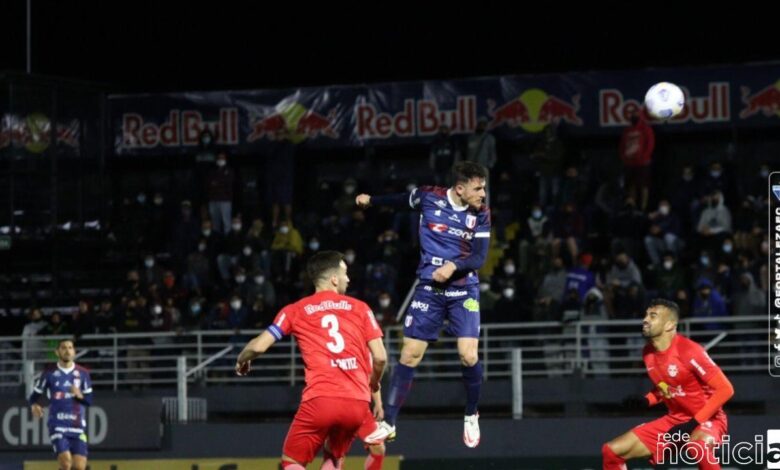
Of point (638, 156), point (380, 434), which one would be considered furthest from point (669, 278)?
point (380, 434)

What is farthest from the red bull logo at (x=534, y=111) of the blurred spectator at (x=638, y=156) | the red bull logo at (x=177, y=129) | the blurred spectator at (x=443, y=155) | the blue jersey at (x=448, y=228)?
the blue jersey at (x=448, y=228)

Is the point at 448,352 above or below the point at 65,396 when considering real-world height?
above

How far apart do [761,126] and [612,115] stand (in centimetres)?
274

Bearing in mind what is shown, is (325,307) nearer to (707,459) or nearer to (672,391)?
(672,391)

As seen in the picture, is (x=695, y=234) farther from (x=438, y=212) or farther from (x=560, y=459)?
(x=438, y=212)

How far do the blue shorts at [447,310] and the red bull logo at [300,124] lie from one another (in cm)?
1732

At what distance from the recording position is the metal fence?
24.0 m

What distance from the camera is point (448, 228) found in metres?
14.7

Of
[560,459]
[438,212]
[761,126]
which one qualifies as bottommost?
[560,459]

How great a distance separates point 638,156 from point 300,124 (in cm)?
731

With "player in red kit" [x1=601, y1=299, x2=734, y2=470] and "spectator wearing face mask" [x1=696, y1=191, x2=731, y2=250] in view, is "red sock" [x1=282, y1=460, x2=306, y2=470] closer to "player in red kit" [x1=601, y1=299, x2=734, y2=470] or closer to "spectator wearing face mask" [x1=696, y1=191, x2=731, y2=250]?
"player in red kit" [x1=601, y1=299, x2=734, y2=470]

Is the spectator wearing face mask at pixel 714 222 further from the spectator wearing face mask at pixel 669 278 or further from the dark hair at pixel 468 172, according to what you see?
the dark hair at pixel 468 172

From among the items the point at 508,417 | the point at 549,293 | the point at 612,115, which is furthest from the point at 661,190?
the point at 508,417

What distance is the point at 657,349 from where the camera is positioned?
15258 mm
